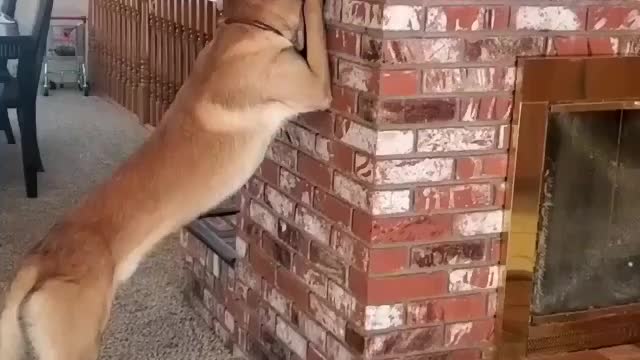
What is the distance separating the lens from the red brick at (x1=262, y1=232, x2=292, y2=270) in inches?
94.8

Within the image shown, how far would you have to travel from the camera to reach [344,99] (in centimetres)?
209

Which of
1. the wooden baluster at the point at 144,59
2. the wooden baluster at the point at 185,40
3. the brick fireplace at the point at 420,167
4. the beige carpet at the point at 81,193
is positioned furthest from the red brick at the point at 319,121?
the wooden baluster at the point at 144,59

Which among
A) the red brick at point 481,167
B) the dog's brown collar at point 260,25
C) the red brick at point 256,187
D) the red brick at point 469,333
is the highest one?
the dog's brown collar at point 260,25

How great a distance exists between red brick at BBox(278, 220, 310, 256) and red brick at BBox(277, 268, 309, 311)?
7 cm

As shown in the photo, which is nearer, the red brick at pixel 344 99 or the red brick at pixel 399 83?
the red brick at pixel 399 83

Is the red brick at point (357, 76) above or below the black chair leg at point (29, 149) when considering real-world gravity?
above

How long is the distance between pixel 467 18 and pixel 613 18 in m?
0.38

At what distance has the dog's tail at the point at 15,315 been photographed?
77.0 inches

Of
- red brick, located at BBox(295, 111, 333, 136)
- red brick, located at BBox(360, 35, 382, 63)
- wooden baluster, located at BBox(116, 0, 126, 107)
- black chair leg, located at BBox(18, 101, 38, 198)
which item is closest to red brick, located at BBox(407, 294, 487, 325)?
red brick, located at BBox(295, 111, 333, 136)

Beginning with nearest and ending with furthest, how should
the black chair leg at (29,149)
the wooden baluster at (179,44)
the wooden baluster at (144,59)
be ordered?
the black chair leg at (29,149) → the wooden baluster at (179,44) → the wooden baluster at (144,59)

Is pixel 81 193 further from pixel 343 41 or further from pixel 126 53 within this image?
pixel 343 41

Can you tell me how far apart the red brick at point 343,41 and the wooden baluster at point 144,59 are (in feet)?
12.0

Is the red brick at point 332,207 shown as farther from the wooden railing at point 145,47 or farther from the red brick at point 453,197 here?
the wooden railing at point 145,47

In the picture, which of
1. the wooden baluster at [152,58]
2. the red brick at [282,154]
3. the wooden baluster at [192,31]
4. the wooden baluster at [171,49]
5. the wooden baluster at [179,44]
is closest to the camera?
the red brick at [282,154]
